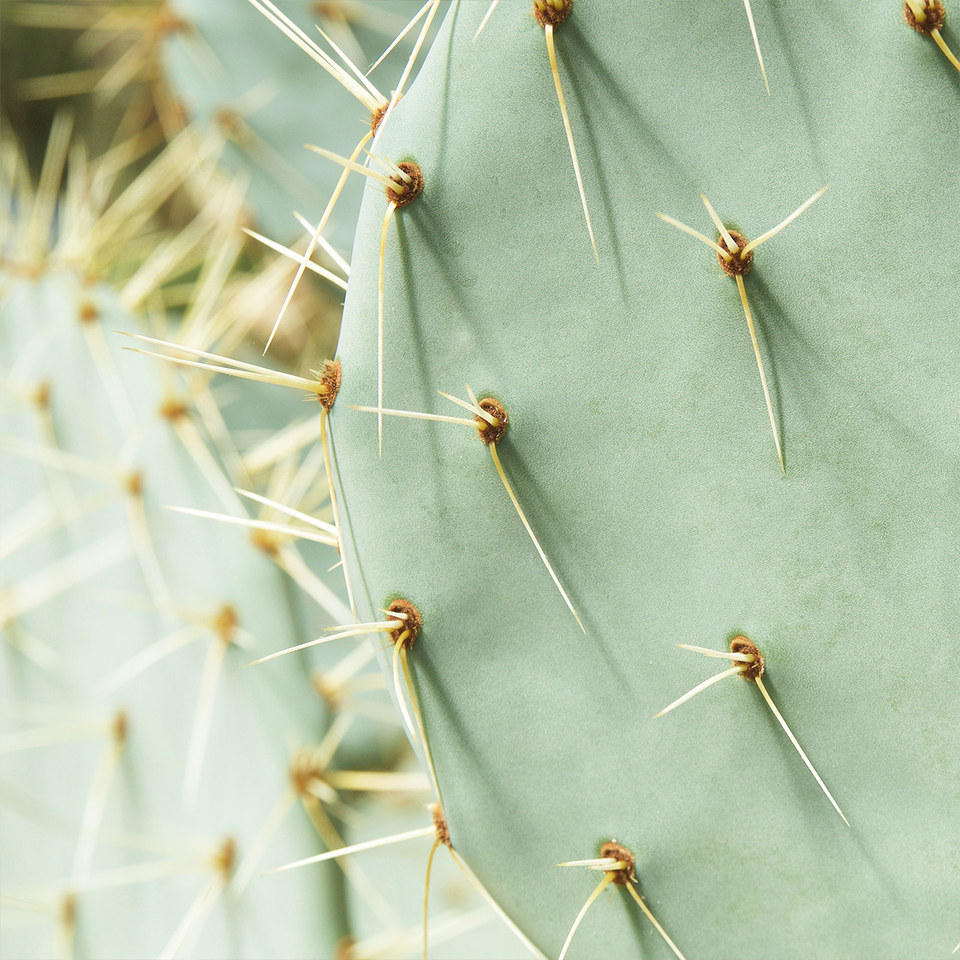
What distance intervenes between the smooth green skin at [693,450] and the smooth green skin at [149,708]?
30 centimetres

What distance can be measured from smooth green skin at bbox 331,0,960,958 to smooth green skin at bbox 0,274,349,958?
0.30 meters

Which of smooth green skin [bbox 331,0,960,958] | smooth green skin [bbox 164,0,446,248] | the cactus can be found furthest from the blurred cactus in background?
smooth green skin [bbox 164,0,446,248]

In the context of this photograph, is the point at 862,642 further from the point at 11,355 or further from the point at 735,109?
the point at 11,355

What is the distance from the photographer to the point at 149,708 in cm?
90

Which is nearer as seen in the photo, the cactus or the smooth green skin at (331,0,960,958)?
the smooth green skin at (331,0,960,958)

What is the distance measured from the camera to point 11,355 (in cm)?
104

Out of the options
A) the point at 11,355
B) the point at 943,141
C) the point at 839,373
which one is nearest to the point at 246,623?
the point at 11,355

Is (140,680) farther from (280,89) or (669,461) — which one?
(280,89)

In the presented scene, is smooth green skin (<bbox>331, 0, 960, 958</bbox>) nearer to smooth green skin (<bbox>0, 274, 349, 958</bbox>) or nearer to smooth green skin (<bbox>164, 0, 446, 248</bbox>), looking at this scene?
smooth green skin (<bbox>0, 274, 349, 958</bbox>)

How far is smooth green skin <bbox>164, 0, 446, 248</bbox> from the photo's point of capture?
1.14 m

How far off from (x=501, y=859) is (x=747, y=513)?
276 mm

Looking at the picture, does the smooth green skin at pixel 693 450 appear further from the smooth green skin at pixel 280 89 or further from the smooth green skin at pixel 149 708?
the smooth green skin at pixel 280 89

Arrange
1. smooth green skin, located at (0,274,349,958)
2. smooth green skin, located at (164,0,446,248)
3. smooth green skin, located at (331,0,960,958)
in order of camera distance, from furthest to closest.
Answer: smooth green skin, located at (164,0,446,248)
smooth green skin, located at (0,274,349,958)
smooth green skin, located at (331,0,960,958)

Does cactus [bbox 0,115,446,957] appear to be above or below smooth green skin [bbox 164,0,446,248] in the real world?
below
